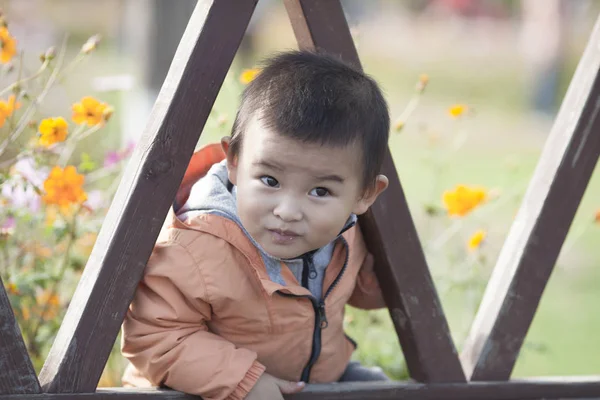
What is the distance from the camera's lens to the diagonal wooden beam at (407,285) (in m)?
2.16

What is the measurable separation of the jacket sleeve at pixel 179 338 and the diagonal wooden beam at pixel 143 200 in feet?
0.19

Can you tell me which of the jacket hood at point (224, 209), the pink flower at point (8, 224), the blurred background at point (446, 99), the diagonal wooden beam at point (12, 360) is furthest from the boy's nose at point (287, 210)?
the pink flower at point (8, 224)

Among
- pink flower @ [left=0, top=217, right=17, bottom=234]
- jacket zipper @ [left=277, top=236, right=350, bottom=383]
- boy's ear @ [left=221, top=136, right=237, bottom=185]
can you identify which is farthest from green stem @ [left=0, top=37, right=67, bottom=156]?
jacket zipper @ [left=277, top=236, right=350, bottom=383]

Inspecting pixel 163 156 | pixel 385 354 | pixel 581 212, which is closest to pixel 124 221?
pixel 163 156

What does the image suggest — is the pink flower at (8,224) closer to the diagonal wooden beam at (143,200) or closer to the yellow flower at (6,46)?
the yellow flower at (6,46)

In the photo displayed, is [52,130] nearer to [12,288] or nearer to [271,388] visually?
[12,288]

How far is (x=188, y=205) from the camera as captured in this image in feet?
6.70

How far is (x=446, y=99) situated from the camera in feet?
41.0

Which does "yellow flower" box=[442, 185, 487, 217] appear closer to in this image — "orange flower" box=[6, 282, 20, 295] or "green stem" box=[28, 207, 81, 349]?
"green stem" box=[28, 207, 81, 349]

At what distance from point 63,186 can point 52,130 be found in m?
0.15

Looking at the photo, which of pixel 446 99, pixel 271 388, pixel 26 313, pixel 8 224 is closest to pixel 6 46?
pixel 8 224

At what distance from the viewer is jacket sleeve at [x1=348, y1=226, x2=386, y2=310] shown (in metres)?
2.23

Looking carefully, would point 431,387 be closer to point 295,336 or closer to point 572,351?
point 295,336

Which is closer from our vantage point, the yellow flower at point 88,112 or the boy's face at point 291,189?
the boy's face at point 291,189
